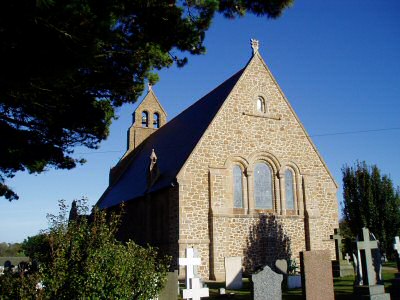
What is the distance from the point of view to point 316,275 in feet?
38.2

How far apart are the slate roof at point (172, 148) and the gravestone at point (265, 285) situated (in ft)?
32.9

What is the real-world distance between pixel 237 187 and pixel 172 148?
5.57 meters

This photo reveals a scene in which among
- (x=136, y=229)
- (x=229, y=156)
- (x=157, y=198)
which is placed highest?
(x=229, y=156)

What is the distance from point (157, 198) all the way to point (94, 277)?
50.3 feet

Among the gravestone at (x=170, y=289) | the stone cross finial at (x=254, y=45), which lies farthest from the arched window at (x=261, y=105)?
the gravestone at (x=170, y=289)

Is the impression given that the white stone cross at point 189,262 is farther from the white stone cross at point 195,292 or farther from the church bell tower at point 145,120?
the church bell tower at point 145,120

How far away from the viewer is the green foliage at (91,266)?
8.14 metres

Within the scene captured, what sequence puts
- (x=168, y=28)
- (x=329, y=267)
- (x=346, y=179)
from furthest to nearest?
(x=346, y=179)
(x=329, y=267)
(x=168, y=28)

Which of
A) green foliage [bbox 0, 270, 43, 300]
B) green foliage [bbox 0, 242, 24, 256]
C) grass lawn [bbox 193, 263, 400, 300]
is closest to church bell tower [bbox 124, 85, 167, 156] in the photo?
grass lawn [bbox 193, 263, 400, 300]

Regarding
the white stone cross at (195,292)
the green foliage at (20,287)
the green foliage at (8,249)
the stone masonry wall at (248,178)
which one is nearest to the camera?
the green foliage at (20,287)

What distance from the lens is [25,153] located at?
14.0 m

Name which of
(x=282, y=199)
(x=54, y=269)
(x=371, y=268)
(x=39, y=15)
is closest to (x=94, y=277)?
(x=54, y=269)

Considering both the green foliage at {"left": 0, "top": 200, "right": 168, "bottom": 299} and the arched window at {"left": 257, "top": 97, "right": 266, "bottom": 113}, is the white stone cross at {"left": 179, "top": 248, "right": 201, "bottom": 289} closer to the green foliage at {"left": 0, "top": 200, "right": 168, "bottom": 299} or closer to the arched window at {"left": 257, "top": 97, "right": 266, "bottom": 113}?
the green foliage at {"left": 0, "top": 200, "right": 168, "bottom": 299}

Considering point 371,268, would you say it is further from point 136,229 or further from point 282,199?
point 136,229
